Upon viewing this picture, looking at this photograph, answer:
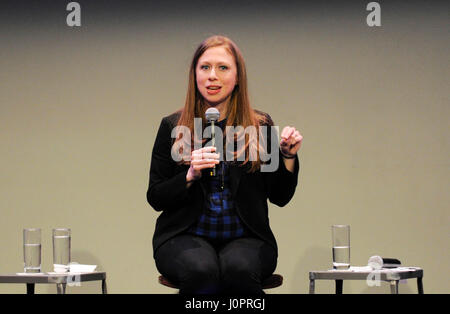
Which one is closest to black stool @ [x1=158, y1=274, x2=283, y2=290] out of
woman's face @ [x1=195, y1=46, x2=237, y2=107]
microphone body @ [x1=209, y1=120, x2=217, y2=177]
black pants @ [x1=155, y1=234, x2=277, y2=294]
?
black pants @ [x1=155, y1=234, x2=277, y2=294]

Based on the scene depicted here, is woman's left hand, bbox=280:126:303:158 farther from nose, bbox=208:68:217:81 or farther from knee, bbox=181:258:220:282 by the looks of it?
knee, bbox=181:258:220:282

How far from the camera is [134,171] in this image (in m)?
3.46

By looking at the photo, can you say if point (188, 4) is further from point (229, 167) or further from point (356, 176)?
point (229, 167)

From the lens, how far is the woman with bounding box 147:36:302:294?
201 centimetres

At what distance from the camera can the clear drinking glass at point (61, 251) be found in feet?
7.83

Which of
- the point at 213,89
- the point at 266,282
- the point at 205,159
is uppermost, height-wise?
the point at 213,89

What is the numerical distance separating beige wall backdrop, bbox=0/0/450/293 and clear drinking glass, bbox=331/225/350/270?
3.07 feet

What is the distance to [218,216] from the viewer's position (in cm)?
214

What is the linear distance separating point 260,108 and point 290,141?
4.13ft

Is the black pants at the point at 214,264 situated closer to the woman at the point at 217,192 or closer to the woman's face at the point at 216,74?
the woman at the point at 217,192

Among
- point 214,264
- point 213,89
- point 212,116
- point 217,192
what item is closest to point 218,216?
point 217,192

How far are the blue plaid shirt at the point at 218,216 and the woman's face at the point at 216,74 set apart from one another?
294mm

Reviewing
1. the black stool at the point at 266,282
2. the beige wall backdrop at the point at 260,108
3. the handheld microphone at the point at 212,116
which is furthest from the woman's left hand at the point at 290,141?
the beige wall backdrop at the point at 260,108

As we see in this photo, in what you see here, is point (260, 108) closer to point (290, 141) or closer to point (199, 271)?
point (290, 141)
